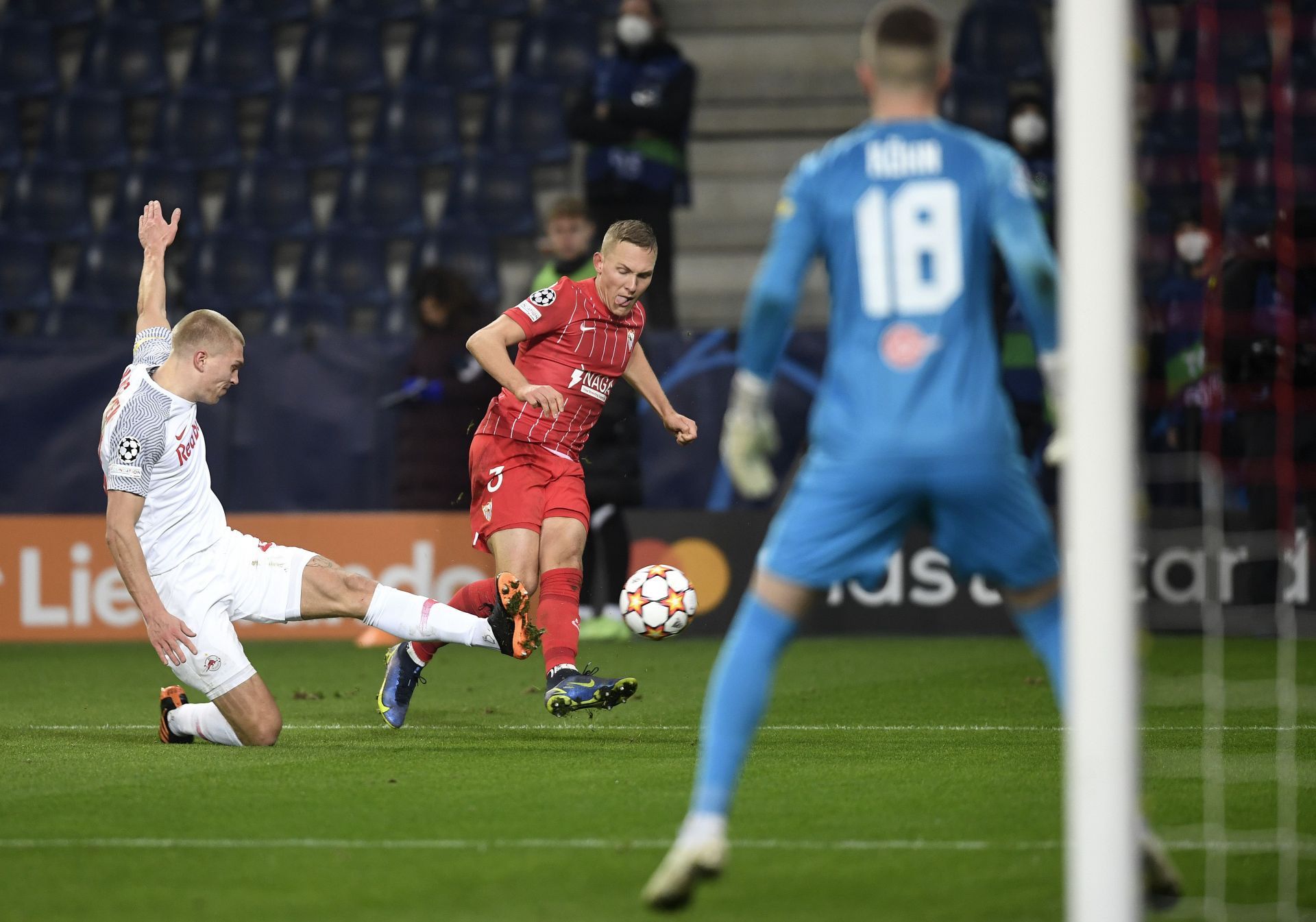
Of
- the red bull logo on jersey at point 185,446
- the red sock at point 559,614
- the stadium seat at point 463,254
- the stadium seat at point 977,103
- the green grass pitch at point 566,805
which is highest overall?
the stadium seat at point 977,103

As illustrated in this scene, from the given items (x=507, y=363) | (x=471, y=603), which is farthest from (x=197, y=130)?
(x=507, y=363)

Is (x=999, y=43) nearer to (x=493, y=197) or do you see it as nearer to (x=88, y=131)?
(x=493, y=197)

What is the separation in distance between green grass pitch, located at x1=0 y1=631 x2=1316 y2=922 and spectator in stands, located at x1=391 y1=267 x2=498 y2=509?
281 cm

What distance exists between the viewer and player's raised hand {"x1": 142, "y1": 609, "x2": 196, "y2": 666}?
6.03 meters

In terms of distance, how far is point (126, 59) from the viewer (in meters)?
14.8

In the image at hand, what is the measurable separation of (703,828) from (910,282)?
1212mm

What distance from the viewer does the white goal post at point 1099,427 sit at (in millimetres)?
3209

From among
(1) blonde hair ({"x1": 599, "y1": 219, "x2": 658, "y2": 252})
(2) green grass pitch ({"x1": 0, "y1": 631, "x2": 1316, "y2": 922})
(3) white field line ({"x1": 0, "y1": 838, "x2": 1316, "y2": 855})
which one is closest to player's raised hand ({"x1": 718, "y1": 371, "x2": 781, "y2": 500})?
(2) green grass pitch ({"x1": 0, "y1": 631, "x2": 1316, "y2": 922})

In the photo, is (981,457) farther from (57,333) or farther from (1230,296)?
(57,333)

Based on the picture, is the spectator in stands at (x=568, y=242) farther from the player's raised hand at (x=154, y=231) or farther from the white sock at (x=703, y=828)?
the white sock at (x=703, y=828)

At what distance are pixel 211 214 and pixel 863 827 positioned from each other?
10975 millimetres

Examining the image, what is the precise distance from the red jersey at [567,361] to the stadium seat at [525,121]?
7164 mm

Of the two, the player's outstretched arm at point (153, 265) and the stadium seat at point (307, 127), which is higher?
the stadium seat at point (307, 127)

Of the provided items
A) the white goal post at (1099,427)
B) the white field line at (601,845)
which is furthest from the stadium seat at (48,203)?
the white goal post at (1099,427)
